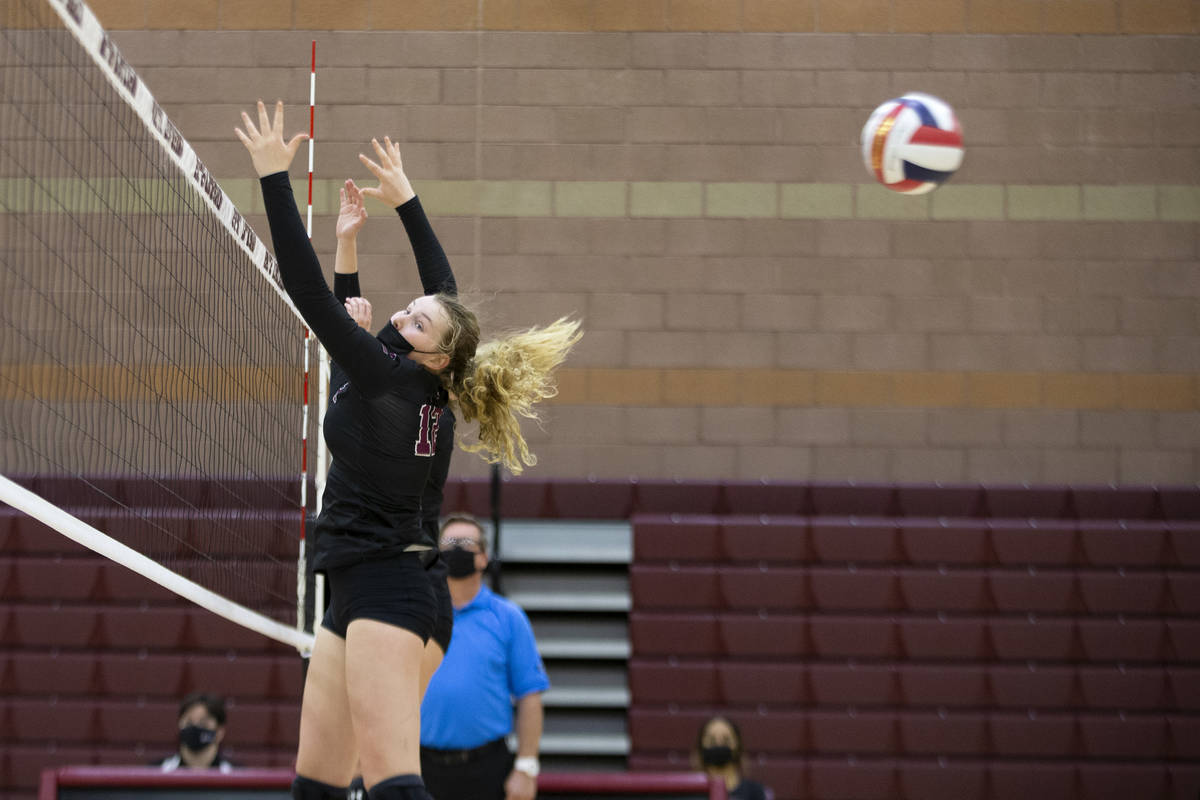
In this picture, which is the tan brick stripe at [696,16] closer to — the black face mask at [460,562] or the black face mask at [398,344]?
the black face mask at [460,562]

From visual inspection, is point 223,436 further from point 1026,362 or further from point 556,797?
point 1026,362

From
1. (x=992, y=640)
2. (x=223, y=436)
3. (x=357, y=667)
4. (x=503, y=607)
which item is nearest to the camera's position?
(x=357, y=667)

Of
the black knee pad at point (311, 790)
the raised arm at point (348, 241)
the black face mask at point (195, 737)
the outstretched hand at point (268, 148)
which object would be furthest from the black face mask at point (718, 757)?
the outstretched hand at point (268, 148)

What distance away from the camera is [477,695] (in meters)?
5.95

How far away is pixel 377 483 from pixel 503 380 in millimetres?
461

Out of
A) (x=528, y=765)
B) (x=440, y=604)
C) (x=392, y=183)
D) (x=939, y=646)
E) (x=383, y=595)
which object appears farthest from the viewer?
(x=939, y=646)

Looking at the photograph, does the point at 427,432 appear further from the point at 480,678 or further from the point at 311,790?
the point at 480,678

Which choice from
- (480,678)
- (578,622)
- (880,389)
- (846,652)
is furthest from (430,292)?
(880,389)

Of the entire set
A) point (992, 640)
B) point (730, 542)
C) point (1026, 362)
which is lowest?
point (992, 640)

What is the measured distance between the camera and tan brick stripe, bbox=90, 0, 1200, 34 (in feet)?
27.4

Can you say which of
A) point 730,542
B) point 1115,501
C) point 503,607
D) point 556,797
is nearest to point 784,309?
point 730,542

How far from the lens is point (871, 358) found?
324 inches

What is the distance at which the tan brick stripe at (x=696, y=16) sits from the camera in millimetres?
8344

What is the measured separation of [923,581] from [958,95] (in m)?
3.12
